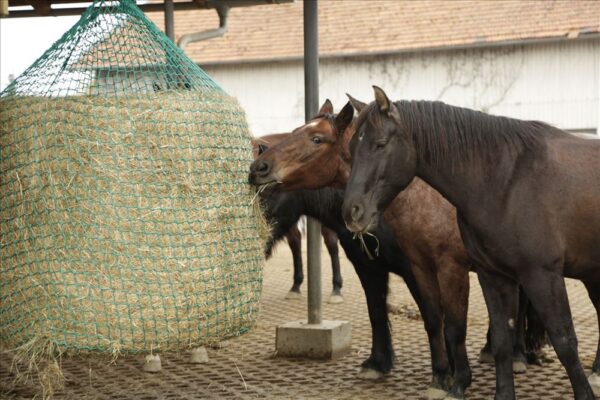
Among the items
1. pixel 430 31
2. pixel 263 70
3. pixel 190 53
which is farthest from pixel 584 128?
pixel 190 53

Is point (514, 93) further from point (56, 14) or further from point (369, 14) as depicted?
point (56, 14)

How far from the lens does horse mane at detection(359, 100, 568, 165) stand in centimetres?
518

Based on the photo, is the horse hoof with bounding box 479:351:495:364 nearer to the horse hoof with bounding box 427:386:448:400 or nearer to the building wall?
the horse hoof with bounding box 427:386:448:400

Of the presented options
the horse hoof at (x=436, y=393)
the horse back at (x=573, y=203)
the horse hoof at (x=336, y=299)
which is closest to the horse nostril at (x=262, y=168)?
the horse back at (x=573, y=203)

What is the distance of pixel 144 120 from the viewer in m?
4.79

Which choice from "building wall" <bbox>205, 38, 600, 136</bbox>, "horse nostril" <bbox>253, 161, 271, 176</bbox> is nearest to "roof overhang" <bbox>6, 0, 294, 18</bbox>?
"horse nostril" <bbox>253, 161, 271, 176</bbox>

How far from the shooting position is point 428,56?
73.2 feet

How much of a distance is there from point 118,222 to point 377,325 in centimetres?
294

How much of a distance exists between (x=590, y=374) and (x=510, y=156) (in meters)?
2.26

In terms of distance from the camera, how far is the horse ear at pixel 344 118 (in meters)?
6.21

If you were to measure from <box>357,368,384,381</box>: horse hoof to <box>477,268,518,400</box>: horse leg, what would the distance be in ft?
4.73

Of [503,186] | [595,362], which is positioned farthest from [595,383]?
[503,186]

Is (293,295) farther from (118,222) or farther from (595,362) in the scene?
(118,222)

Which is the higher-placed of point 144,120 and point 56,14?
point 56,14
